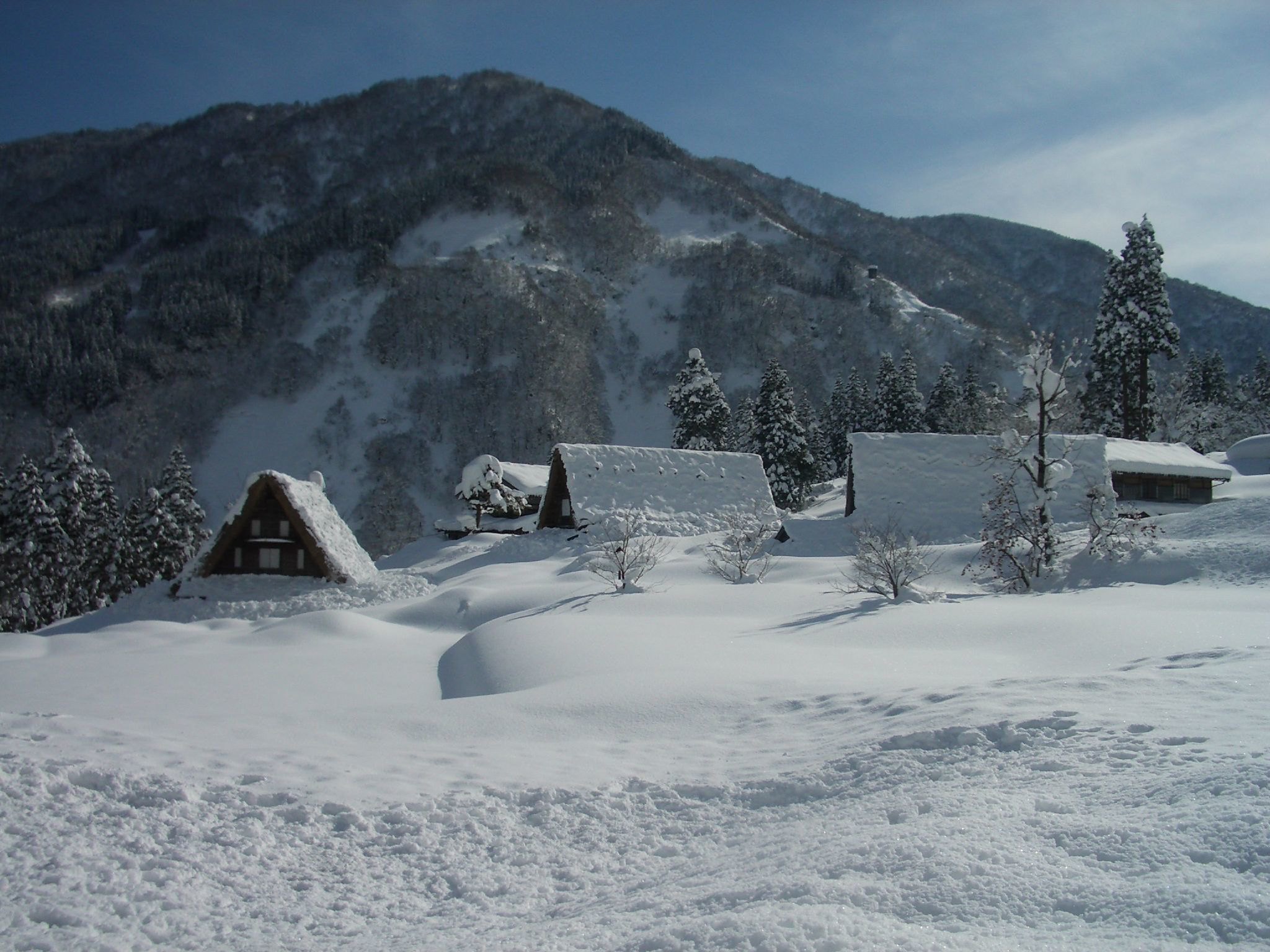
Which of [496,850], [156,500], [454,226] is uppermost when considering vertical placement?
[454,226]

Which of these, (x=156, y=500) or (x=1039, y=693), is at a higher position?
(x=156, y=500)

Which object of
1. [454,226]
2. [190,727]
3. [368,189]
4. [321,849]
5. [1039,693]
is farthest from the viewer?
[368,189]

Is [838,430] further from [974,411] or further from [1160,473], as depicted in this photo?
[1160,473]

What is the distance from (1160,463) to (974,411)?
2583cm

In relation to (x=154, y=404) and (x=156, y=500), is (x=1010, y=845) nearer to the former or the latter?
(x=156, y=500)

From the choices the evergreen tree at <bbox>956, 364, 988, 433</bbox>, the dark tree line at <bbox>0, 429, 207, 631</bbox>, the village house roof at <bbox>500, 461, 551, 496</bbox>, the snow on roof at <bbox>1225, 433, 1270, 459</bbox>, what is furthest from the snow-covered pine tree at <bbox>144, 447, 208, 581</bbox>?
the snow on roof at <bbox>1225, 433, 1270, 459</bbox>

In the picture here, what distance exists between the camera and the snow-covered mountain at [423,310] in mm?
92625

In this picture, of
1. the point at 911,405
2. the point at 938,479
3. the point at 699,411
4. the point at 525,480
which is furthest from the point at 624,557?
the point at 911,405

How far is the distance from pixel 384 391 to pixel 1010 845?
4032 inches

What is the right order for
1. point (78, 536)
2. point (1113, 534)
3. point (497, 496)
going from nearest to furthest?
point (1113, 534) → point (497, 496) → point (78, 536)

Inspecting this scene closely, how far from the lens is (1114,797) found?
5.20 metres

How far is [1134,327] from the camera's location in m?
41.0

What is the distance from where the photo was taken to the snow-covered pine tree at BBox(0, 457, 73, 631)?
120 feet

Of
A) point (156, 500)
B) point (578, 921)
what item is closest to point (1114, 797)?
point (578, 921)
